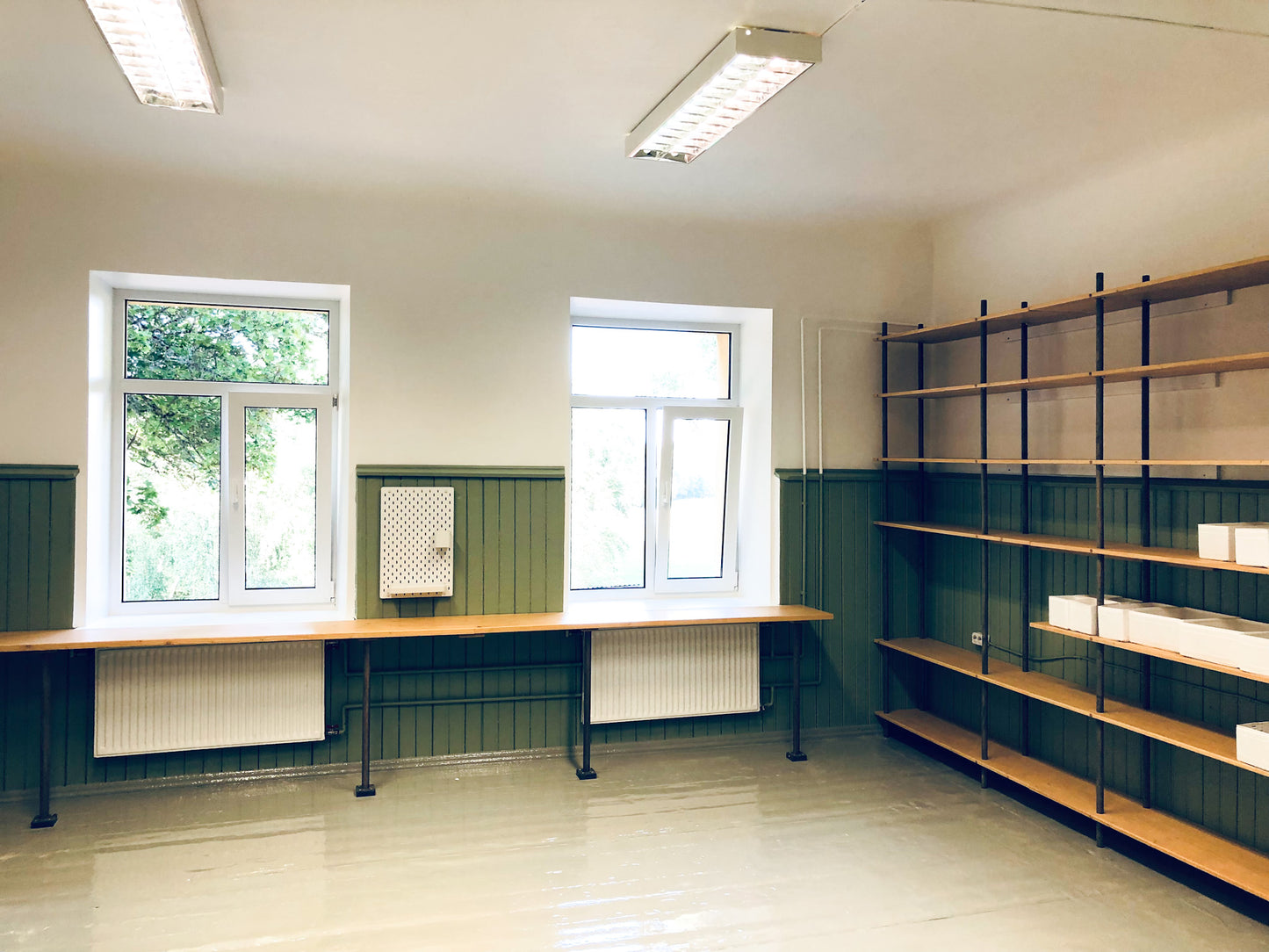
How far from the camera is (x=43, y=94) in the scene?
3252 millimetres

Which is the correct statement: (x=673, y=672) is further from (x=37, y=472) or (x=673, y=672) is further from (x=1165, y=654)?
(x=37, y=472)

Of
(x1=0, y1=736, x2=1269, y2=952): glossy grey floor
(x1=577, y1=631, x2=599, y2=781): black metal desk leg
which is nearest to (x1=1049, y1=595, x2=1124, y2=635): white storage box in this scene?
(x1=0, y1=736, x2=1269, y2=952): glossy grey floor

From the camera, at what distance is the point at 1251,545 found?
9.91ft

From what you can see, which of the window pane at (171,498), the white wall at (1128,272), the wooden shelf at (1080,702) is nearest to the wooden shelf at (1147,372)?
the white wall at (1128,272)

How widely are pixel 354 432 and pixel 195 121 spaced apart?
1537mm

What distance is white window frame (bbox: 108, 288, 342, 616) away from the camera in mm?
A: 4457

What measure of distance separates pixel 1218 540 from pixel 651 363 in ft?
9.74

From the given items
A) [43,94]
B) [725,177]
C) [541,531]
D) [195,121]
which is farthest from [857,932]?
[43,94]

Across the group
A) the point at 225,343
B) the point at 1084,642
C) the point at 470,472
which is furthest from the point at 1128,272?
the point at 225,343

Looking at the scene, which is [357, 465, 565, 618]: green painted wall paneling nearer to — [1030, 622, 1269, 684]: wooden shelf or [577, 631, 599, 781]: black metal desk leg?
[577, 631, 599, 781]: black metal desk leg

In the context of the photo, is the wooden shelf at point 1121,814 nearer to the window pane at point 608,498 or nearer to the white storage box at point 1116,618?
the white storage box at point 1116,618

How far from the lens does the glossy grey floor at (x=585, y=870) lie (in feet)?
9.79

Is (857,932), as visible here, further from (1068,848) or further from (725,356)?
(725,356)

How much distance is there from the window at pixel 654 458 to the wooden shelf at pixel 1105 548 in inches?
41.9
